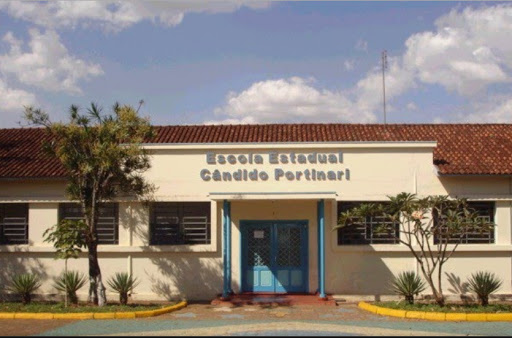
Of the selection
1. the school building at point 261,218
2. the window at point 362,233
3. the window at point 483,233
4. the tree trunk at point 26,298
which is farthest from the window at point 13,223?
the window at point 483,233

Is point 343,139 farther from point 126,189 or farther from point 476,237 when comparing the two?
point 126,189

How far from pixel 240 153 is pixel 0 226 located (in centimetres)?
686

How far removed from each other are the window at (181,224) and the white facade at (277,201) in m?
0.24

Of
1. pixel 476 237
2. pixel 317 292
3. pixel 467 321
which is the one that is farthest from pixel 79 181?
pixel 476 237

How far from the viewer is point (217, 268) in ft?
59.5

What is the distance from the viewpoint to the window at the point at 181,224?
60.2 ft

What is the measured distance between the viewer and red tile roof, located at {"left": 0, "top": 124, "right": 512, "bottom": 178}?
18203 millimetres

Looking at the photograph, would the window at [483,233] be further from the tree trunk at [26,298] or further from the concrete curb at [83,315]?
the tree trunk at [26,298]

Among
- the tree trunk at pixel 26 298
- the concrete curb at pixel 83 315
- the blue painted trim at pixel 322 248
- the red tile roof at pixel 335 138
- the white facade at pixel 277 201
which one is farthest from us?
the red tile roof at pixel 335 138

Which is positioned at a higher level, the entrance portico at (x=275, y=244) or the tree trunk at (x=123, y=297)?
the entrance portico at (x=275, y=244)

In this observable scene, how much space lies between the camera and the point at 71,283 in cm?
1703

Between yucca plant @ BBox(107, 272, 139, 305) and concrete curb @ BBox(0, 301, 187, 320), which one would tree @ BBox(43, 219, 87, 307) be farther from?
yucca plant @ BBox(107, 272, 139, 305)

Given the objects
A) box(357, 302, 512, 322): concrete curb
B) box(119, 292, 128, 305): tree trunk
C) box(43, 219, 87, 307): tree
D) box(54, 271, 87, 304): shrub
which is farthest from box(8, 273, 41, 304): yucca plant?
box(357, 302, 512, 322): concrete curb

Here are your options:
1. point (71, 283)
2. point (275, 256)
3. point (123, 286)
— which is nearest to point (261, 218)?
point (275, 256)
